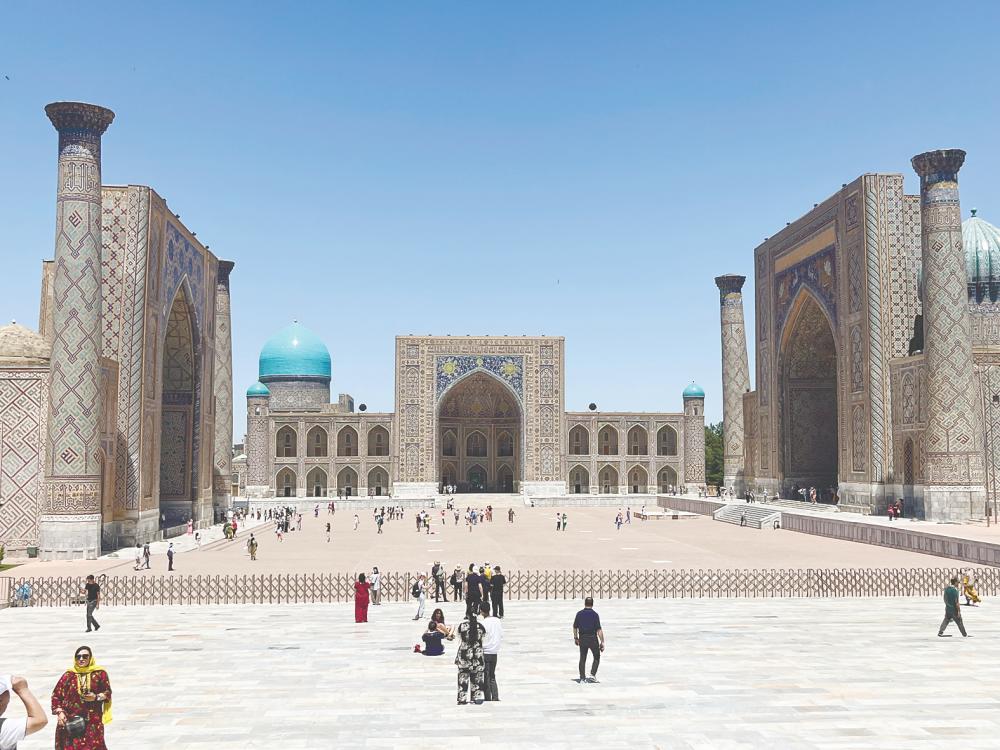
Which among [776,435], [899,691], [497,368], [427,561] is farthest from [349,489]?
[899,691]

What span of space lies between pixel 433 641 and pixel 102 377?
1793 centimetres

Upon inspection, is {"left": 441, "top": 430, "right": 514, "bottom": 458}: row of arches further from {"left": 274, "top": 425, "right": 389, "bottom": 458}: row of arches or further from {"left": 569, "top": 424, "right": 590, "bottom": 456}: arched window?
{"left": 274, "top": 425, "right": 389, "bottom": 458}: row of arches

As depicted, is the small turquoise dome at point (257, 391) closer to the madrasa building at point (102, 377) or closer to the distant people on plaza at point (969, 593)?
the madrasa building at point (102, 377)

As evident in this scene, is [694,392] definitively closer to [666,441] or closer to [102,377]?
[666,441]

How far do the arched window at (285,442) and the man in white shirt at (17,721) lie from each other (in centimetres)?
6257

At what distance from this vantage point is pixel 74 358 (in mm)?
24922

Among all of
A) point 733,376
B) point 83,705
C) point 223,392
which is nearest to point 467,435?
point 733,376

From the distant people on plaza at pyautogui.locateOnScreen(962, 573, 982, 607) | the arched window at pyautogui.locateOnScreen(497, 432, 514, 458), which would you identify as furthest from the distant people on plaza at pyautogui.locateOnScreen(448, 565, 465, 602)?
the arched window at pyautogui.locateOnScreen(497, 432, 514, 458)

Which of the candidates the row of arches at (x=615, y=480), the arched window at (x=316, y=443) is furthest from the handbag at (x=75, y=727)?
the row of arches at (x=615, y=480)

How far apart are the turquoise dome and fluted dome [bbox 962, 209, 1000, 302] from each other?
158ft

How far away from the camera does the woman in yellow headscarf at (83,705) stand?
5.90 m

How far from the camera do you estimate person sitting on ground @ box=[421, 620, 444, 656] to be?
12.1m

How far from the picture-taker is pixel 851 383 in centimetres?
3853

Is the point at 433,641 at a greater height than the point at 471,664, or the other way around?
the point at 471,664
